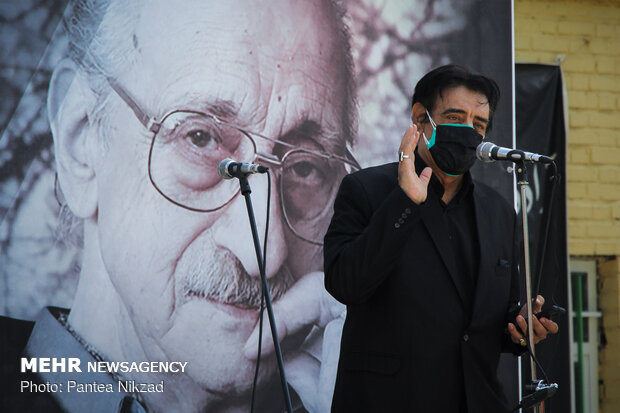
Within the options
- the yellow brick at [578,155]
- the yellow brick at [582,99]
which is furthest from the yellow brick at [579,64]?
the yellow brick at [578,155]

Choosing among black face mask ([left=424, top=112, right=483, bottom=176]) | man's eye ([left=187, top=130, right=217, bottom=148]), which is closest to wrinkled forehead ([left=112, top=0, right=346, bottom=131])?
man's eye ([left=187, top=130, right=217, bottom=148])

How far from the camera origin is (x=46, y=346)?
10.1ft

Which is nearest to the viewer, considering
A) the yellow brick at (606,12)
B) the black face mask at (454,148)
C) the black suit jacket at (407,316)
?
the black suit jacket at (407,316)

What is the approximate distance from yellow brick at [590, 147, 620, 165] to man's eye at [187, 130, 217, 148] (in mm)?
2805

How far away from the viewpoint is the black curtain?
4340 millimetres

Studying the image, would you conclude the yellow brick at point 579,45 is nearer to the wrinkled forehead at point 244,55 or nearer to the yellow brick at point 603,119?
the yellow brick at point 603,119

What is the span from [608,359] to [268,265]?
8.83ft

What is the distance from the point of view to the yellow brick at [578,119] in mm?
4863

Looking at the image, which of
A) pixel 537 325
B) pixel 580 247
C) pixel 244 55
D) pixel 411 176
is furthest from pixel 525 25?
pixel 411 176

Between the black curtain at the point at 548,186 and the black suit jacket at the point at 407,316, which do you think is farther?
the black curtain at the point at 548,186

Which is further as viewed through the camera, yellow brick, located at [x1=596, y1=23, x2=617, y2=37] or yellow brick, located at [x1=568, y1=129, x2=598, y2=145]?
yellow brick, located at [x1=596, y1=23, x2=617, y2=37]

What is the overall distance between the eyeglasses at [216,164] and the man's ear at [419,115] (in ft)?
4.19

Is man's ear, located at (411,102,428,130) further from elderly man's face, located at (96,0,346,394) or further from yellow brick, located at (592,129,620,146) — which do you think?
yellow brick, located at (592,129,620,146)

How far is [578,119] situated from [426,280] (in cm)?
336
